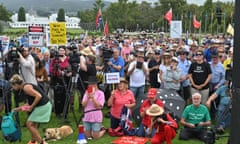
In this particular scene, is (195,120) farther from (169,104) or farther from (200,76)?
(200,76)

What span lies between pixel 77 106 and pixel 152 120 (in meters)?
4.08

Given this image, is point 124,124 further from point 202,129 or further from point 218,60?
point 218,60

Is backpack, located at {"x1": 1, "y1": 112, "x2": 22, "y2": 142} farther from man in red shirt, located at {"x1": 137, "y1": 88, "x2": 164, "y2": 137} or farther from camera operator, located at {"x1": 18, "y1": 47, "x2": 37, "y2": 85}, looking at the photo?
man in red shirt, located at {"x1": 137, "y1": 88, "x2": 164, "y2": 137}

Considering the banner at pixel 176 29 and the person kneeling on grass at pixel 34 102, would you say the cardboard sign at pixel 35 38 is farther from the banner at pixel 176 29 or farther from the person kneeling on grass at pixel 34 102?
the banner at pixel 176 29

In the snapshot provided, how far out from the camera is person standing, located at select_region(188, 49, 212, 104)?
29.7 feet

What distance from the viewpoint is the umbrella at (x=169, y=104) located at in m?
8.28

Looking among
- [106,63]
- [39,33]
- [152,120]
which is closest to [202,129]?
[152,120]

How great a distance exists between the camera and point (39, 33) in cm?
1162

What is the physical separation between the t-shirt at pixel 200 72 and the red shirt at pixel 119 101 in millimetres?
1805

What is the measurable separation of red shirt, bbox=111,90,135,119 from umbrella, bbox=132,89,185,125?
405 mm

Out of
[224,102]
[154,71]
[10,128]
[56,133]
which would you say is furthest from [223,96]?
[10,128]

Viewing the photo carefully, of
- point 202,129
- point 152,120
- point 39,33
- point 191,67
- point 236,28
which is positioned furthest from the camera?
point 39,33

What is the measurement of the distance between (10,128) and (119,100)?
2.23 m

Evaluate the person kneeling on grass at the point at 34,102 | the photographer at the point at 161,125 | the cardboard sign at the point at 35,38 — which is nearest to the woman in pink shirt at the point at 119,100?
the photographer at the point at 161,125
